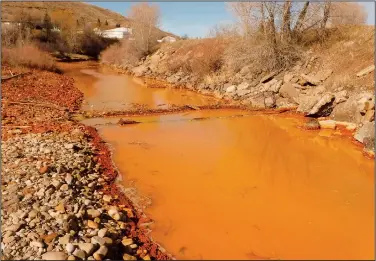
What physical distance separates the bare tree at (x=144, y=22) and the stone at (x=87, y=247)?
114 ft

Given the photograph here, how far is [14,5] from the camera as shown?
7450cm

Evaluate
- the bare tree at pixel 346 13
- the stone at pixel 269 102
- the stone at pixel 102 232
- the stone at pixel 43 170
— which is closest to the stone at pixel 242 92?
the stone at pixel 269 102

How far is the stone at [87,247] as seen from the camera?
514cm

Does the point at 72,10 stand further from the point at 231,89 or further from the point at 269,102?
the point at 269,102

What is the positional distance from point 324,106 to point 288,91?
2.88m

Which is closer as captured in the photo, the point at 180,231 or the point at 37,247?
the point at 37,247

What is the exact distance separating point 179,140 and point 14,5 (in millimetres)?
78699

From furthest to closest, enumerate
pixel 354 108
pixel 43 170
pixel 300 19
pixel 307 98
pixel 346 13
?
pixel 346 13 < pixel 300 19 < pixel 307 98 < pixel 354 108 < pixel 43 170

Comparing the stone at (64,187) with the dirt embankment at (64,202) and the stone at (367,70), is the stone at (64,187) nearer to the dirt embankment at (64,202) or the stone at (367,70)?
the dirt embankment at (64,202)

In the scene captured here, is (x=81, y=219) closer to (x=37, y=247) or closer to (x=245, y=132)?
(x=37, y=247)

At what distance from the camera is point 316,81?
16219 mm

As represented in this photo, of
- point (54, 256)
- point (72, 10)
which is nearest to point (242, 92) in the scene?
point (54, 256)

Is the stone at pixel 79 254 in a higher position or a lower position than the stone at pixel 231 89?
lower

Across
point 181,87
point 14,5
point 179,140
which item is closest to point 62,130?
point 179,140
